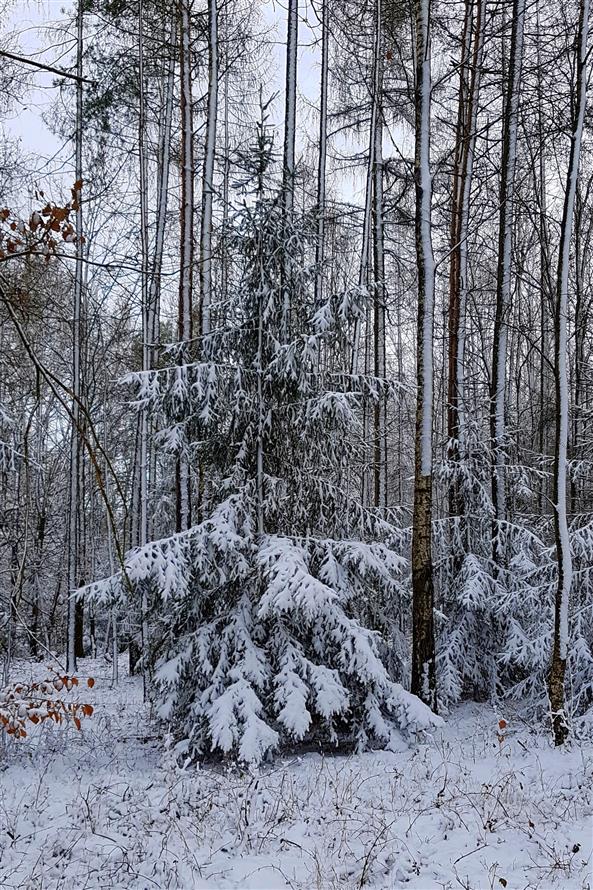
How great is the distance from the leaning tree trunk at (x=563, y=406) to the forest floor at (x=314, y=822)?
2.91 ft

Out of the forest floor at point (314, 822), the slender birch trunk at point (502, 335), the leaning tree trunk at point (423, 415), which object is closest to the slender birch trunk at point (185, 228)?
the leaning tree trunk at point (423, 415)

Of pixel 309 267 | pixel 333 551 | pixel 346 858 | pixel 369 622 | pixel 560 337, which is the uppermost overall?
pixel 309 267

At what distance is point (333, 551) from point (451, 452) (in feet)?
11.8

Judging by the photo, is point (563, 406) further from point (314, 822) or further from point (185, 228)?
point (185, 228)

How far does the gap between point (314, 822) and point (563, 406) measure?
4.08 meters

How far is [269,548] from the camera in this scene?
6.09m

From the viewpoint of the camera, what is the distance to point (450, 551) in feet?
30.9

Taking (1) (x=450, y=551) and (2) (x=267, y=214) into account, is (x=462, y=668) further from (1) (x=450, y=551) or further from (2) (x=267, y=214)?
(2) (x=267, y=214)

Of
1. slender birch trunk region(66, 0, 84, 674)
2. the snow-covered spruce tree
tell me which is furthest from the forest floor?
slender birch trunk region(66, 0, 84, 674)

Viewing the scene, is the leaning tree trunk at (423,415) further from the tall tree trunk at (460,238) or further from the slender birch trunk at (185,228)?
the slender birch trunk at (185,228)

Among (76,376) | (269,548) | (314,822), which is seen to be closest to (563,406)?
(269,548)

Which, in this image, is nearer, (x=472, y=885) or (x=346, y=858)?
(x=472, y=885)

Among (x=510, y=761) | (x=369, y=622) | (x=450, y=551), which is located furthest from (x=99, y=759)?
(x=450, y=551)

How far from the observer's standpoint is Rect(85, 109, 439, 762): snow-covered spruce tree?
5.94 meters
